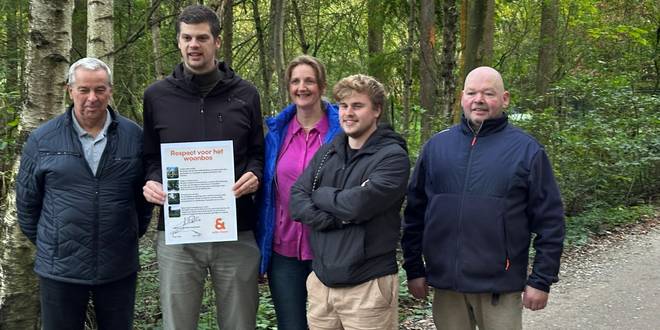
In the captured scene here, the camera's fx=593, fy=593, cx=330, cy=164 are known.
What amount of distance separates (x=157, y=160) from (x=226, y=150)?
1.47 feet

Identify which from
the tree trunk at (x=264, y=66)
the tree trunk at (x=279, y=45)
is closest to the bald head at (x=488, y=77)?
the tree trunk at (x=279, y=45)

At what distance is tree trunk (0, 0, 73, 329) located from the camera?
4.21m

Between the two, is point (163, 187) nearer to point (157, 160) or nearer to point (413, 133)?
point (157, 160)

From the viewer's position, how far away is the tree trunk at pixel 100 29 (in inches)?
205

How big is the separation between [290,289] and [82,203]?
4.36ft

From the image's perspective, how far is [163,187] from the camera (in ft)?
11.4

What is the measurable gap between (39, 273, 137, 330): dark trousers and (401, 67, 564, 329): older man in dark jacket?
71.8 inches

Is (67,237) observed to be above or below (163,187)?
below

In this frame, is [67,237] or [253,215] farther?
[253,215]

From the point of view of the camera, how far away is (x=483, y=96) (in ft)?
10.8

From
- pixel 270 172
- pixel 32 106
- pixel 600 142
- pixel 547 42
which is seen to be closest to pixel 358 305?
pixel 270 172

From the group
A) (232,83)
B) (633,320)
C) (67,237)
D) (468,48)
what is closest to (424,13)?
(468,48)

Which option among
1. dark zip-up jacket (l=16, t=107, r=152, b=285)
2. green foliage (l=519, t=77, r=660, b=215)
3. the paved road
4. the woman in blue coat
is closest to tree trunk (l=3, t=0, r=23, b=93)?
dark zip-up jacket (l=16, t=107, r=152, b=285)
